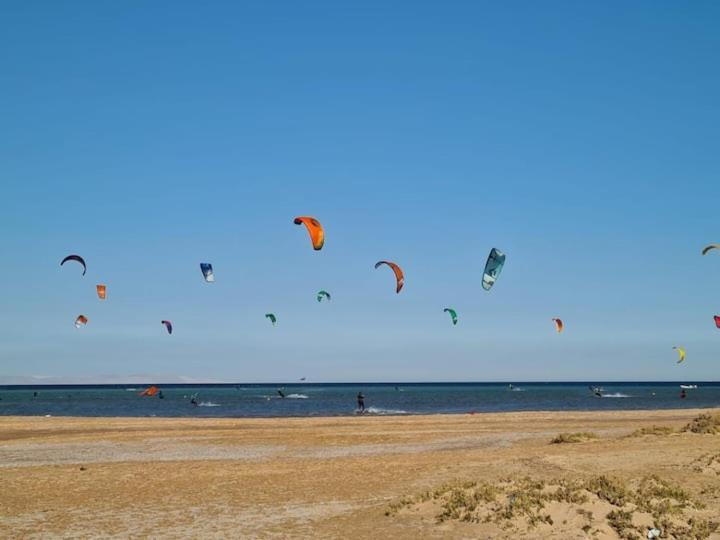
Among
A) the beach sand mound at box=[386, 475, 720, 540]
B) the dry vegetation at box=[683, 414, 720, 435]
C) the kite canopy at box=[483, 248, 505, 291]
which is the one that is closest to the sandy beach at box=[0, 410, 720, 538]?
the beach sand mound at box=[386, 475, 720, 540]

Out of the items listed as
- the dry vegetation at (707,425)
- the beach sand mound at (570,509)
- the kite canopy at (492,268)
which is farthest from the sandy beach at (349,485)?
the kite canopy at (492,268)

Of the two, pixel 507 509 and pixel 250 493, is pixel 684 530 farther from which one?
pixel 250 493

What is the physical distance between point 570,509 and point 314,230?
13.5 metres

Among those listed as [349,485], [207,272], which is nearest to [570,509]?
[349,485]

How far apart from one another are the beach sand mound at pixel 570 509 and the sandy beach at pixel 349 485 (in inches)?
1.1

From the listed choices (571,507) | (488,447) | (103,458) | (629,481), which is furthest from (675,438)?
(103,458)

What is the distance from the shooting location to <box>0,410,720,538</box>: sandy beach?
992 cm

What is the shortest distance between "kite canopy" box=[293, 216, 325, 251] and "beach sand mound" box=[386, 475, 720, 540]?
11186 mm

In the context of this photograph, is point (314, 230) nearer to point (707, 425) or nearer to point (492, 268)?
point (492, 268)

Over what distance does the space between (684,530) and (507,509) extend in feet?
7.39

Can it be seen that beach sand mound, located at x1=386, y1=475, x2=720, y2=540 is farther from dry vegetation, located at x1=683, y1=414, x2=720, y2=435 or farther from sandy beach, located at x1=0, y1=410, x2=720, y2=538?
dry vegetation, located at x1=683, y1=414, x2=720, y2=435

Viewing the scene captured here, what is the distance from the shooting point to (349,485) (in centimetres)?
1380

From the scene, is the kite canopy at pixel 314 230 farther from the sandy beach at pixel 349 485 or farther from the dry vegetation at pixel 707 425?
the dry vegetation at pixel 707 425

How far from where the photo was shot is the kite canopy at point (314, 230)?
21562mm
